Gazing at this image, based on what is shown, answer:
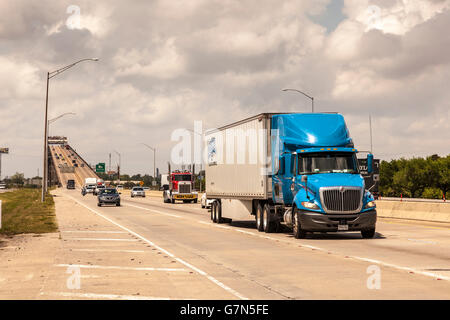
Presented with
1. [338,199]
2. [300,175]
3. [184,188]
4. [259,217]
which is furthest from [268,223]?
[184,188]

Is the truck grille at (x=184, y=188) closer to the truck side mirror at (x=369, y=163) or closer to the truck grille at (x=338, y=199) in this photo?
the truck side mirror at (x=369, y=163)

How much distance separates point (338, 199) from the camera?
20.2 metres

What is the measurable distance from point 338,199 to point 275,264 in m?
6.49

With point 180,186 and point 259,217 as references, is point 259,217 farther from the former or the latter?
point 180,186

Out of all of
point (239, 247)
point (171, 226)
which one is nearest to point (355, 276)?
point (239, 247)

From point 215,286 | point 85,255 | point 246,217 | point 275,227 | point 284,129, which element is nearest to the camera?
point 215,286

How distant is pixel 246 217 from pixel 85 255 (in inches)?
436

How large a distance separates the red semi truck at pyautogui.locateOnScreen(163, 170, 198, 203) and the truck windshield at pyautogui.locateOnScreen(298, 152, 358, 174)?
43442 mm

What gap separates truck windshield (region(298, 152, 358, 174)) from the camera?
837 inches

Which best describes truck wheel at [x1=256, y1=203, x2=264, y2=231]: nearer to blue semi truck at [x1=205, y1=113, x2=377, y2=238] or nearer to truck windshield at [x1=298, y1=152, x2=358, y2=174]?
blue semi truck at [x1=205, y1=113, x2=377, y2=238]

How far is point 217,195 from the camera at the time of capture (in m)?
30.2

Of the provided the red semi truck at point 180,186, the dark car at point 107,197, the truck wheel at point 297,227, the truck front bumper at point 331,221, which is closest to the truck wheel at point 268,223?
the truck wheel at point 297,227
